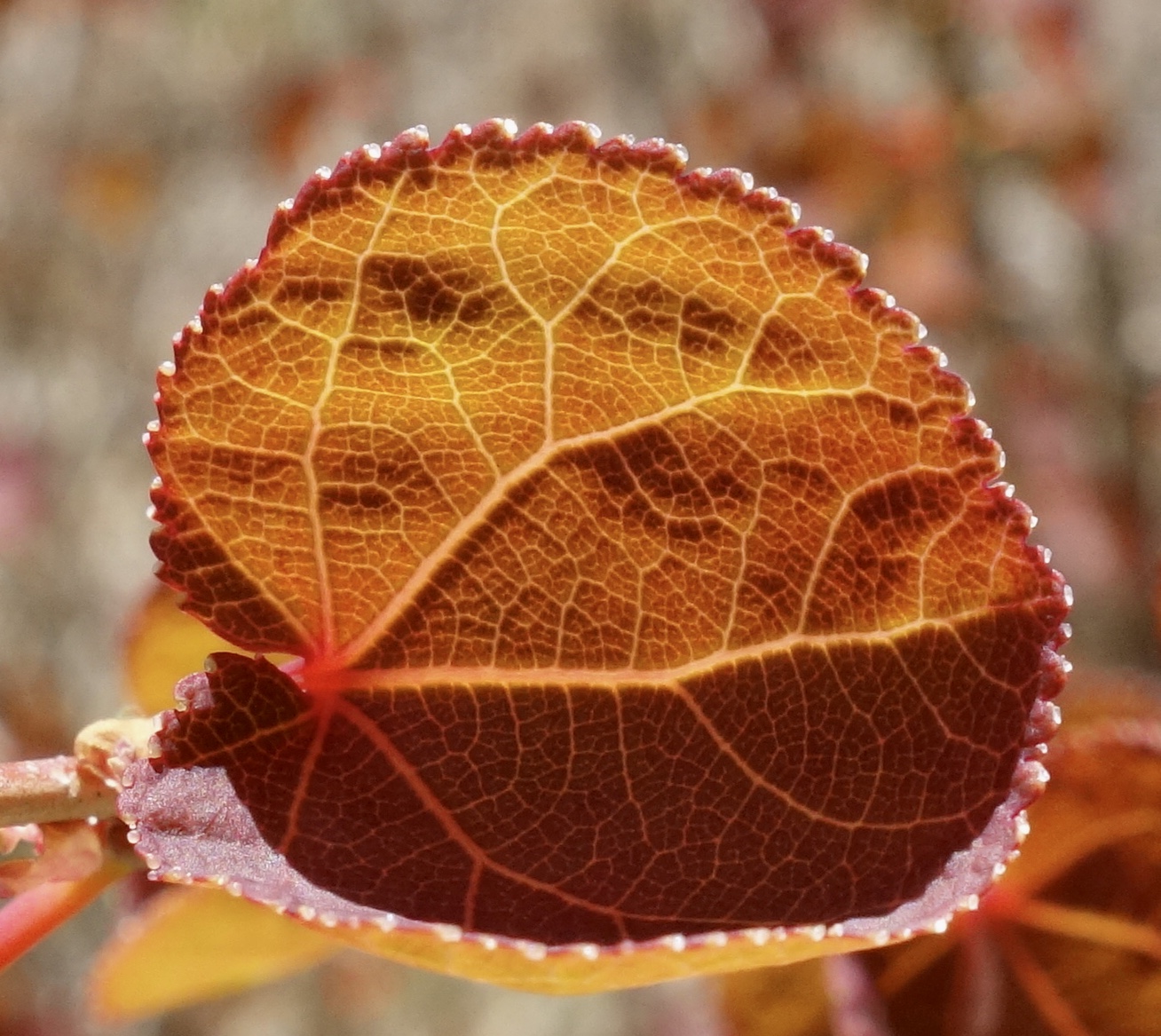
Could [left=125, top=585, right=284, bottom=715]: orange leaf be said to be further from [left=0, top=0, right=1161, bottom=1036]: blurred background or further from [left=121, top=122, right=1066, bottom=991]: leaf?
[left=0, top=0, right=1161, bottom=1036]: blurred background

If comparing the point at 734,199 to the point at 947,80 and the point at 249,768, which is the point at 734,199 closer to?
the point at 249,768

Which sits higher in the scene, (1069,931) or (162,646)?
(162,646)

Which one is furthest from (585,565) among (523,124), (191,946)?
(523,124)

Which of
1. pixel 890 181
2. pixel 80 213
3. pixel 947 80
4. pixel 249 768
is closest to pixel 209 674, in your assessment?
pixel 249 768

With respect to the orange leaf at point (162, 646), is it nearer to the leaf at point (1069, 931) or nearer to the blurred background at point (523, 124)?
the leaf at point (1069, 931)

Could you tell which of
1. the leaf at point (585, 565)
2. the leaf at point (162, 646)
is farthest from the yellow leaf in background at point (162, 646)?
the leaf at point (585, 565)

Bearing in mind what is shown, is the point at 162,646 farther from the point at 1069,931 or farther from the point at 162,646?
the point at 1069,931
